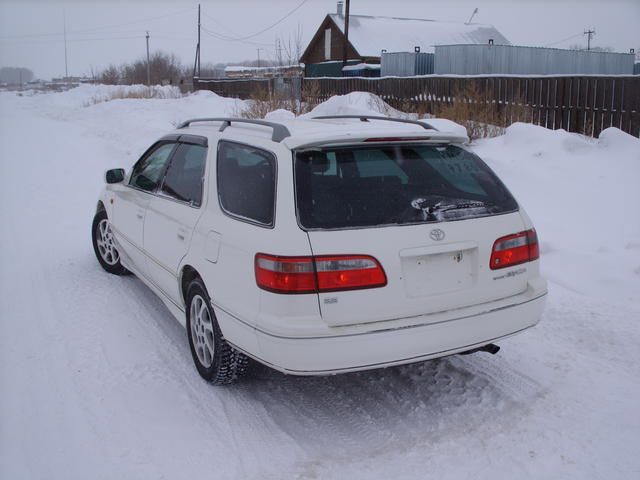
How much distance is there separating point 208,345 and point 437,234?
1.66 metres

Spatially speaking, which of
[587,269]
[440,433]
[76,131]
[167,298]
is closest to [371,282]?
[440,433]

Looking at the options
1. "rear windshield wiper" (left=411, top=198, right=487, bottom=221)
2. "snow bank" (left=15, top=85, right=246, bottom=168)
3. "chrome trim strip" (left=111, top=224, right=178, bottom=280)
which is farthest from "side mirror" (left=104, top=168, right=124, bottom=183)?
"snow bank" (left=15, top=85, right=246, bottom=168)

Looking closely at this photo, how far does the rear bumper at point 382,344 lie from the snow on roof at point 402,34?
145 feet

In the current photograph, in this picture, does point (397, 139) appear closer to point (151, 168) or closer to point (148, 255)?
point (148, 255)

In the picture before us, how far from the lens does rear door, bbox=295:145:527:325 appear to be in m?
3.26

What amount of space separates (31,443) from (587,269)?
202 inches

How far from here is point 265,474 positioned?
3.15m

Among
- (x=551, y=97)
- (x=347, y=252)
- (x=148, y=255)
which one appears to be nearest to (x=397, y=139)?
(x=347, y=252)

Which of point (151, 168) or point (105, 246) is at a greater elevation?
point (151, 168)

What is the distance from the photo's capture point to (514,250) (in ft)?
12.2

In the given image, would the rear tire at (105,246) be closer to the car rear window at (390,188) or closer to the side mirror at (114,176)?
the side mirror at (114,176)

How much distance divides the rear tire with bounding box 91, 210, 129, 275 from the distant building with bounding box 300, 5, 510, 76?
41391mm

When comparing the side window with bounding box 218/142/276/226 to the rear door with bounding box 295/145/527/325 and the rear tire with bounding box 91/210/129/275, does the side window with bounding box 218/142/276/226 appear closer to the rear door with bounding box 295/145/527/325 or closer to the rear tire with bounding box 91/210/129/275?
the rear door with bounding box 295/145/527/325

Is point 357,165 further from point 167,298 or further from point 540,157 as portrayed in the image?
point 540,157
